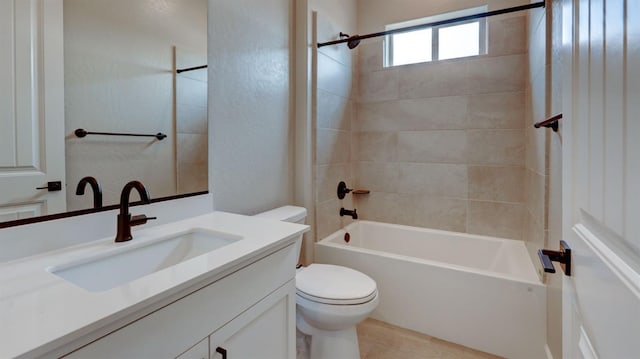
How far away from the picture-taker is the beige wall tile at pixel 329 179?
229 cm

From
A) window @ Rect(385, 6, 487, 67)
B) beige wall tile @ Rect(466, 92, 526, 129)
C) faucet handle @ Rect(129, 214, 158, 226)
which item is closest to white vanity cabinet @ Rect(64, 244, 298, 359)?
faucet handle @ Rect(129, 214, 158, 226)

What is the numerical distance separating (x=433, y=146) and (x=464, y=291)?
1.23 meters

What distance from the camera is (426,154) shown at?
2.63 meters

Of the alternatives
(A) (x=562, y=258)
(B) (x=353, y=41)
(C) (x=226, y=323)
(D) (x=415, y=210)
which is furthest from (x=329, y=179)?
(A) (x=562, y=258)

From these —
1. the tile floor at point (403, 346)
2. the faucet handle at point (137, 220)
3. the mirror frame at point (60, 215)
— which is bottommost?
the tile floor at point (403, 346)

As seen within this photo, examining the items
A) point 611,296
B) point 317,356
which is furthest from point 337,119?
point 611,296

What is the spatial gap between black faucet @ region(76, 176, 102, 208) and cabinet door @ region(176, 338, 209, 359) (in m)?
0.63

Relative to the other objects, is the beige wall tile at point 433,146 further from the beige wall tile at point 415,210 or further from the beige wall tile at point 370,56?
the beige wall tile at point 370,56

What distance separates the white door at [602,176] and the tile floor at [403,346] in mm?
1225

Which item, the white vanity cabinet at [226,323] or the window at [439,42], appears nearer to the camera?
the white vanity cabinet at [226,323]

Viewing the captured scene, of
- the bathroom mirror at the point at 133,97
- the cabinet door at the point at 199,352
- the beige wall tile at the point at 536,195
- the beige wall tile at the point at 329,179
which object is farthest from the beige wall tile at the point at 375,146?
the cabinet door at the point at 199,352

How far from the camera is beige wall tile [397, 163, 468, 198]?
8.29ft

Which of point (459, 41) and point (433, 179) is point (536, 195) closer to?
point (433, 179)

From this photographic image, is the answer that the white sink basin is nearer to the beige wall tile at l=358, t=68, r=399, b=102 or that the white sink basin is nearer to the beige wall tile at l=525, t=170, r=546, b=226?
the beige wall tile at l=525, t=170, r=546, b=226
